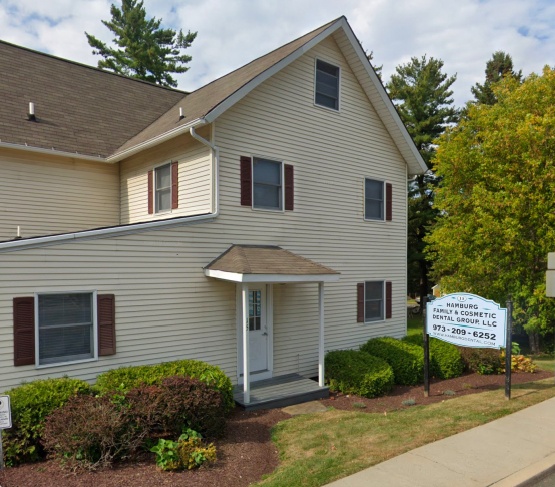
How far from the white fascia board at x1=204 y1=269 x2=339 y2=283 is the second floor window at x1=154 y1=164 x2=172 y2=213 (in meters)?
2.73

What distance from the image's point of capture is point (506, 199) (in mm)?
15156

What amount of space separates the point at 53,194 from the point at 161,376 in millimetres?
6242

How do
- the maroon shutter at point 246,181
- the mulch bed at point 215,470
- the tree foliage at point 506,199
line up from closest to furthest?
the mulch bed at point 215,470
the maroon shutter at point 246,181
the tree foliage at point 506,199

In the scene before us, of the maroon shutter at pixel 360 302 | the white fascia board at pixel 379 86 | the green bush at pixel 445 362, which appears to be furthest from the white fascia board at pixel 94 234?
the green bush at pixel 445 362

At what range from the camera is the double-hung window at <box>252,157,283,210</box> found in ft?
37.0

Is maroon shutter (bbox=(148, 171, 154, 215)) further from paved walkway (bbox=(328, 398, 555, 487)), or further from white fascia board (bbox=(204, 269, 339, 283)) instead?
paved walkway (bbox=(328, 398, 555, 487))

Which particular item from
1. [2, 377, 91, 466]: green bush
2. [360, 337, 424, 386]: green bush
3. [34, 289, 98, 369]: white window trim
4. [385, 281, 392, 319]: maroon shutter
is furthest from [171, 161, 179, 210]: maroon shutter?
[385, 281, 392, 319]: maroon shutter

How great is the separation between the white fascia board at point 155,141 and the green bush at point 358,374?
6.52 m

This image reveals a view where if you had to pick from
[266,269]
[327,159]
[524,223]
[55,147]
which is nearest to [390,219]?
[327,159]

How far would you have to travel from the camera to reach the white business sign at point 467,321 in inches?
361

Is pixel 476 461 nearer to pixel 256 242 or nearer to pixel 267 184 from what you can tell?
pixel 256 242

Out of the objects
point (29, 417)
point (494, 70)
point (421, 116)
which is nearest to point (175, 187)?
point (29, 417)

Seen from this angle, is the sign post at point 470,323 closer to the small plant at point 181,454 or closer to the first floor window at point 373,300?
the first floor window at point 373,300

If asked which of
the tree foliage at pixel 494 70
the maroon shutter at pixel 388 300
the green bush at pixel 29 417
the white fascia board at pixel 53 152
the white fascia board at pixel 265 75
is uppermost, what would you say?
the tree foliage at pixel 494 70
